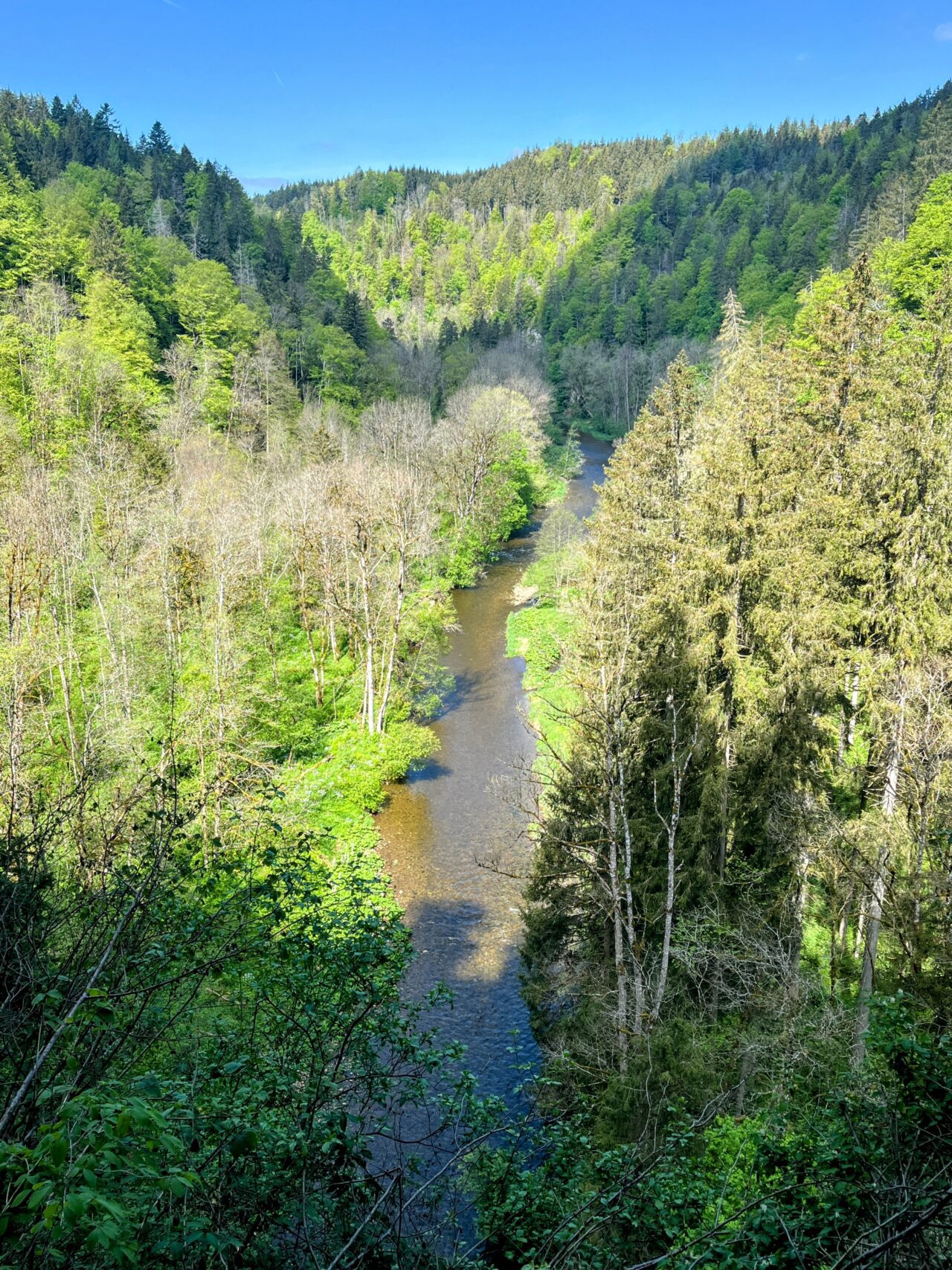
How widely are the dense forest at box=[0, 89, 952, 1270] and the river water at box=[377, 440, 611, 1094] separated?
3.43 feet

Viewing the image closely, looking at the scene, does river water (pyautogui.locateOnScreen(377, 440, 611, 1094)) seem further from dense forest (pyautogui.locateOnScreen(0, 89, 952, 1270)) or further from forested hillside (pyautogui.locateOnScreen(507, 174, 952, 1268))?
forested hillside (pyautogui.locateOnScreen(507, 174, 952, 1268))

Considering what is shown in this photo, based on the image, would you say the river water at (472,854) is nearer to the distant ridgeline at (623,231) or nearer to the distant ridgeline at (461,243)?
the distant ridgeline at (461,243)

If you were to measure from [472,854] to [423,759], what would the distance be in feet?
20.9

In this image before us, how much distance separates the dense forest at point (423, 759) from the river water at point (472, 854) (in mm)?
1044

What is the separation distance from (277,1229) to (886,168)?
107956mm

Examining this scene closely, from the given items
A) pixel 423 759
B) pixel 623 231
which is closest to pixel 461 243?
pixel 623 231

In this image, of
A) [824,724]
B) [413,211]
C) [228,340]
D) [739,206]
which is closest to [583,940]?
[824,724]

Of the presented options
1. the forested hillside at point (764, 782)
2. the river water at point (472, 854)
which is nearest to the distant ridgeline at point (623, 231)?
the river water at point (472, 854)

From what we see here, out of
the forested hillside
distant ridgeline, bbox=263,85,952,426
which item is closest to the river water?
the forested hillside

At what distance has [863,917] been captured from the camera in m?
14.9

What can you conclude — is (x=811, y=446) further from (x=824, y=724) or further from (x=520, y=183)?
(x=520, y=183)

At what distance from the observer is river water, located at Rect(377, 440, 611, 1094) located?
18094 mm

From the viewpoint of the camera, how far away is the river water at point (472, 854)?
59.4 feet

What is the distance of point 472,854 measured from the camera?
972 inches
